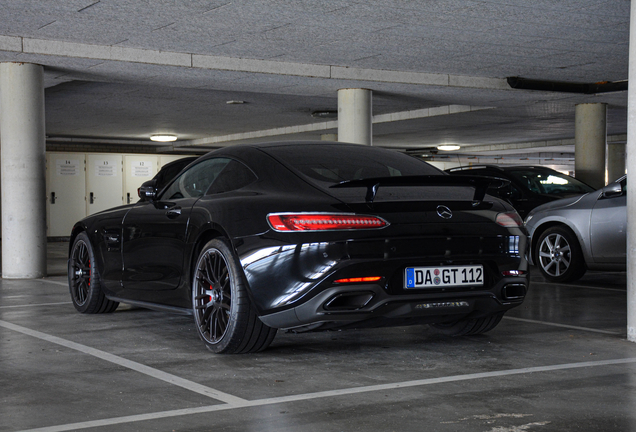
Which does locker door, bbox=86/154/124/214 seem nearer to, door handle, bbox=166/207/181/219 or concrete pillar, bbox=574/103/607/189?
concrete pillar, bbox=574/103/607/189

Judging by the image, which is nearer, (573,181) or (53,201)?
(573,181)

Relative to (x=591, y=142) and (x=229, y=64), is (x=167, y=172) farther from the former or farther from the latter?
(x=591, y=142)

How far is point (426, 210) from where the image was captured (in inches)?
177

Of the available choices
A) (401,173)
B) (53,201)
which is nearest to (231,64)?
(401,173)

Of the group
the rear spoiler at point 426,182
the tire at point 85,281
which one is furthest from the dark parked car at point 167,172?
the rear spoiler at point 426,182

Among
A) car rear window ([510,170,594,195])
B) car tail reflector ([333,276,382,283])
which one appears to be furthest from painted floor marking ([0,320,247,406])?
car rear window ([510,170,594,195])

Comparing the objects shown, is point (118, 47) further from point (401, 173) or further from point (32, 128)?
point (401, 173)

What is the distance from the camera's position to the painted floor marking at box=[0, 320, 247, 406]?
12.1ft

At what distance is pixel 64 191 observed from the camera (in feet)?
70.1

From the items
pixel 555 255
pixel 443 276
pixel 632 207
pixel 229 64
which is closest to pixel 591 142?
pixel 555 255

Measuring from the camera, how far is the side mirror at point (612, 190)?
8445 millimetres

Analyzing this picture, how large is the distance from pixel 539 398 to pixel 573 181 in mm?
9145

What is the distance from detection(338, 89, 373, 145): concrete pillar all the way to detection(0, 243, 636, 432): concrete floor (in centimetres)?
823

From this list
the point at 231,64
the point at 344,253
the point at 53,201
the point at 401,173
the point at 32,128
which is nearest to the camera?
the point at 344,253
